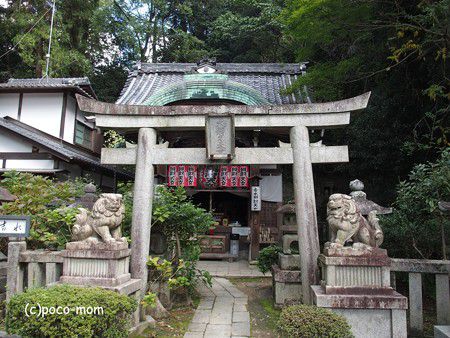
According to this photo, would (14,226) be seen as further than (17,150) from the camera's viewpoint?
No

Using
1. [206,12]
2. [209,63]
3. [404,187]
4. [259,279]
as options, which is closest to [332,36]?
[404,187]

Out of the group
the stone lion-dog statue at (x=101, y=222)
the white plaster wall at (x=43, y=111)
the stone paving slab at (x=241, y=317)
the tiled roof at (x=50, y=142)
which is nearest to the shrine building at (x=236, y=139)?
the tiled roof at (x=50, y=142)

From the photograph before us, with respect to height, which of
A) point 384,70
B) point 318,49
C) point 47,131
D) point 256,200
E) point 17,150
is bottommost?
point 256,200

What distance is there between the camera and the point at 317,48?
42.3 ft

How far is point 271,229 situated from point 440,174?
7800 millimetres

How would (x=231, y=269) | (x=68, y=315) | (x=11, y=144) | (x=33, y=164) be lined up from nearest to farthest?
(x=68, y=315) → (x=231, y=269) → (x=33, y=164) → (x=11, y=144)

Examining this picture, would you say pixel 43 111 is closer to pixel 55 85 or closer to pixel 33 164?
pixel 55 85

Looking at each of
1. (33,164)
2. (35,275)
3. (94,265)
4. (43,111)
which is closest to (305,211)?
(94,265)

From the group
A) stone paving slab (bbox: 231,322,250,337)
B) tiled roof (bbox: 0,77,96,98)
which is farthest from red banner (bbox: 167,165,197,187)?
stone paving slab (bbox: 231,322,250,337)

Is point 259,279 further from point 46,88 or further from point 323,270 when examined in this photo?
point 46,88

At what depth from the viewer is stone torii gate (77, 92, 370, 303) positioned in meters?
5.96

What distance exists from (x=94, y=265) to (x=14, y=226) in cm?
145

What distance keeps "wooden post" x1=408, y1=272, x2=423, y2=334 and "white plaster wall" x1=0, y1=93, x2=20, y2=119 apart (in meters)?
16.9

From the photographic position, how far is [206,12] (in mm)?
28234
